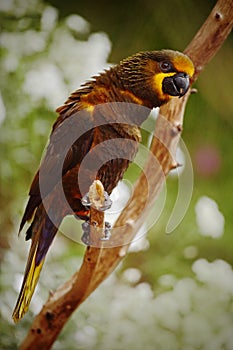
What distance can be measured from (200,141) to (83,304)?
65cm

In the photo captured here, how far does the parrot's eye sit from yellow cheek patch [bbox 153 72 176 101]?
0.04ft

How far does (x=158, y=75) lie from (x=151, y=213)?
1.44 feet

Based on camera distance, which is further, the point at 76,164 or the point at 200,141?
the point at 200,141

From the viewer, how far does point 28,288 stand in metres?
1.65

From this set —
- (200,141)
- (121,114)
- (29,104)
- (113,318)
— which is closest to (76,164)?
(121,114)

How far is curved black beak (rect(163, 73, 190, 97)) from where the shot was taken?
1.53 m

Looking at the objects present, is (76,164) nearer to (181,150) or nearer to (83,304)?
(181,150)

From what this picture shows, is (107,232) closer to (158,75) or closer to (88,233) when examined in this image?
(88,233)

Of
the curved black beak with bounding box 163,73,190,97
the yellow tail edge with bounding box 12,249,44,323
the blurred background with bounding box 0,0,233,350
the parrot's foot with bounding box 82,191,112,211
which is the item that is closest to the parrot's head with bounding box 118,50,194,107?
the curved black beak with bounding box 163,73,190,97

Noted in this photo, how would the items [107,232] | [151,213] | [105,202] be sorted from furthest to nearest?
1. [151,213]
2. [107,232]
3. [105,202]

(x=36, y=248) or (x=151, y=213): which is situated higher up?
(x=151, y=213)

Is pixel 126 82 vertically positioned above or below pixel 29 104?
above

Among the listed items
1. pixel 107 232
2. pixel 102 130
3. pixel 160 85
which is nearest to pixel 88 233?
pixel 107 232

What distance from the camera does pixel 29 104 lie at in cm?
170
